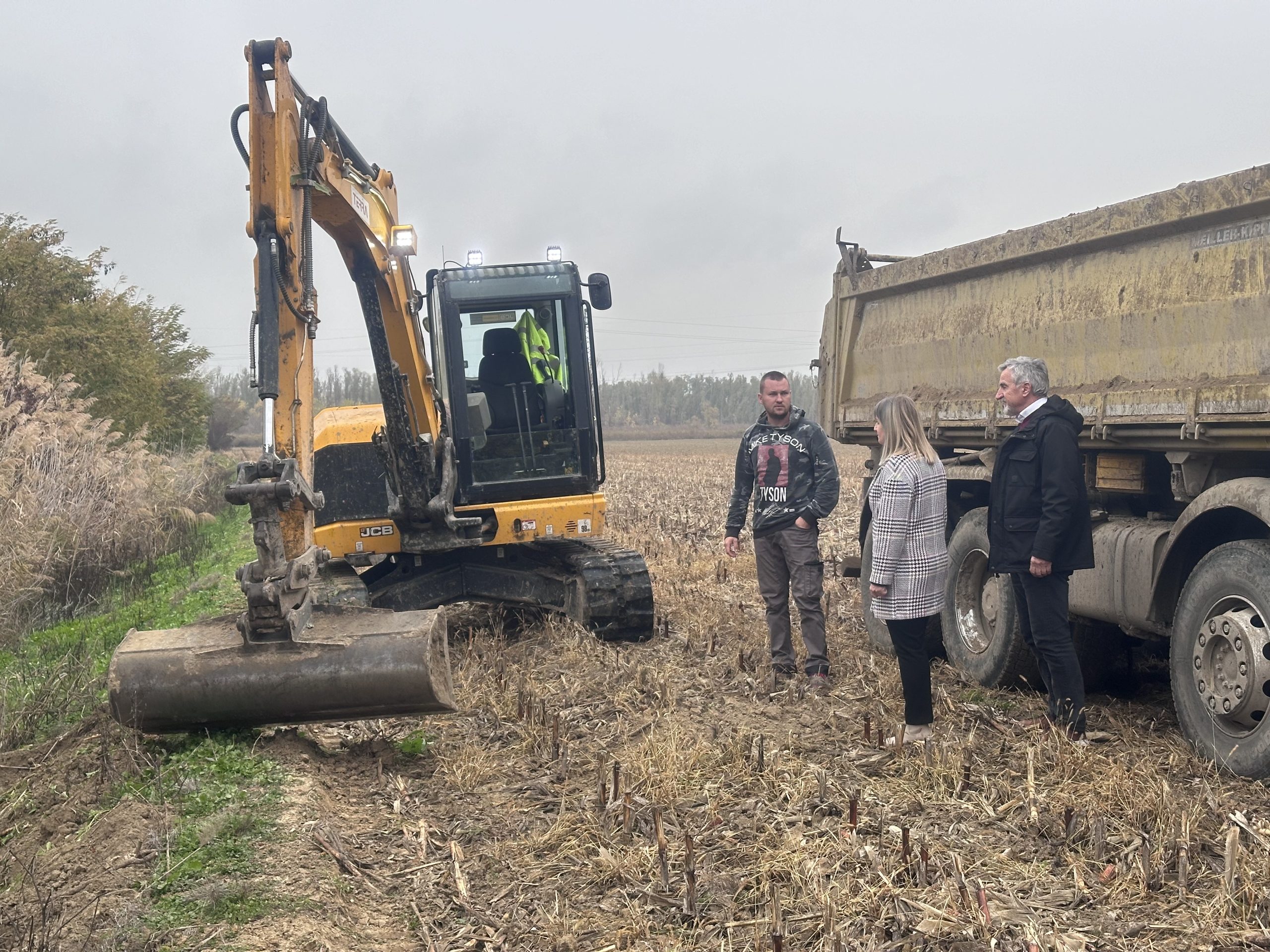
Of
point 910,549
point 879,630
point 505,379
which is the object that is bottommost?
point 879,630

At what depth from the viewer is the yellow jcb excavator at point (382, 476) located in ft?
17.9

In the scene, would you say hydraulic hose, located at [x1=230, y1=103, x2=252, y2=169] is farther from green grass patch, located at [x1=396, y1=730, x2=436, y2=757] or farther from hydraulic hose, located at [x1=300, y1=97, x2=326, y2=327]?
green grass patch, located at [x1=396, y1=730, x2=436, y2=757]

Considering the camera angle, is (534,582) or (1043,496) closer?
(1043,496)

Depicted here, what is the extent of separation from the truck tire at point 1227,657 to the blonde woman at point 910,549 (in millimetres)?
1114

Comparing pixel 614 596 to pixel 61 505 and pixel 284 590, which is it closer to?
pixel 284 590

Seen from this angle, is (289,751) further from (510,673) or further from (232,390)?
(232,390)

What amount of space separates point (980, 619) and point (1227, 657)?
2203 mm

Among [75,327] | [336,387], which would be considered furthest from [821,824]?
[336,387]

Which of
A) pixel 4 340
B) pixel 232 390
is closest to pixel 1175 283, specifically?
pixel 4 340

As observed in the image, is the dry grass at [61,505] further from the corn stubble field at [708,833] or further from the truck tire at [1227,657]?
the truck tire at [1227,657]

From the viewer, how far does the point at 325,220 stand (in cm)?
699

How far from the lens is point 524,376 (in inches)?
357

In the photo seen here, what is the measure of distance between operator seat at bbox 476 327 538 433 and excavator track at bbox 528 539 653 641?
1197mm

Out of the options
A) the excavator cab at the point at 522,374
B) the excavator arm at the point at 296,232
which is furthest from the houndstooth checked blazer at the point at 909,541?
the excavator cab at the point at 522,374
